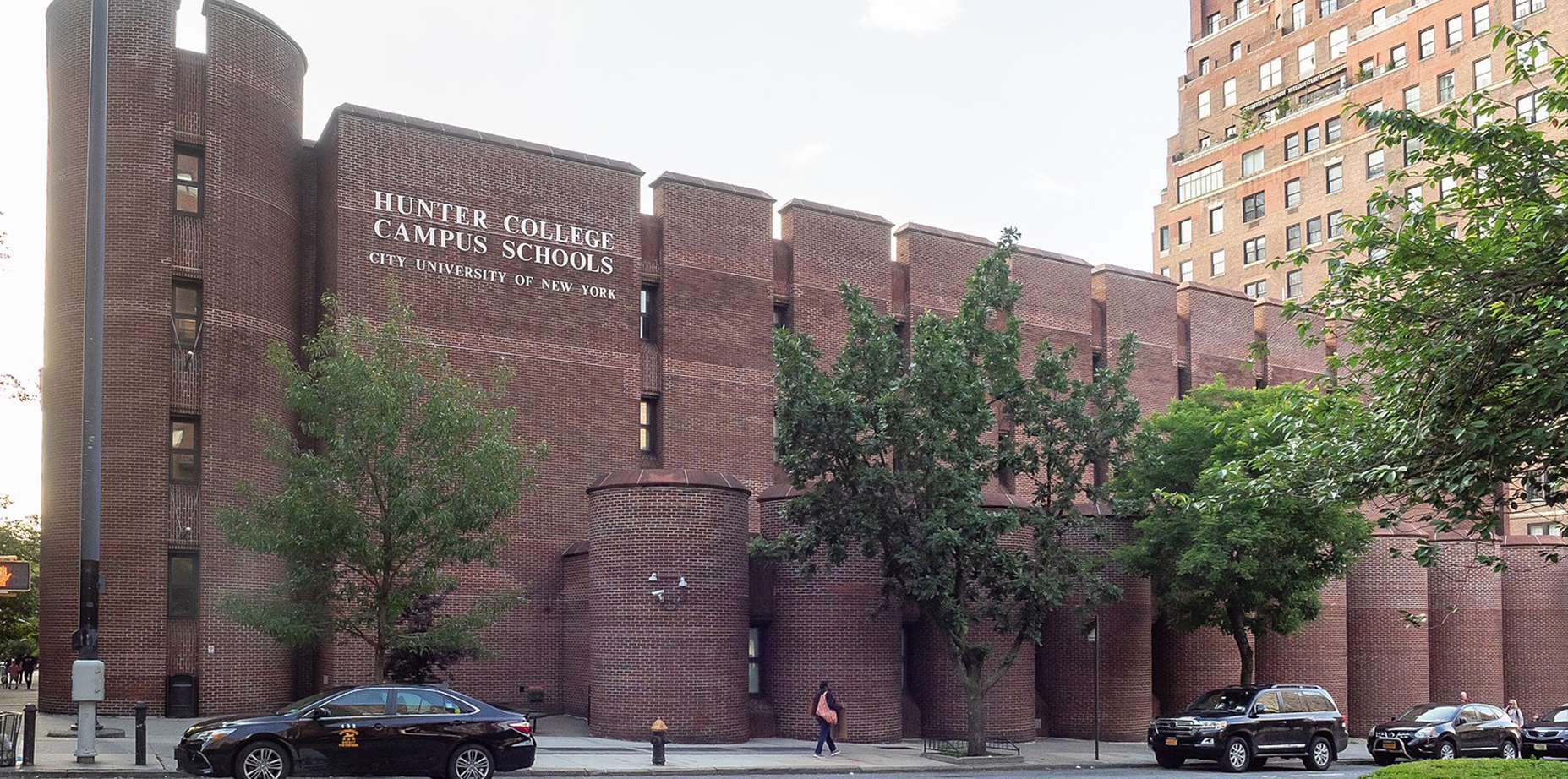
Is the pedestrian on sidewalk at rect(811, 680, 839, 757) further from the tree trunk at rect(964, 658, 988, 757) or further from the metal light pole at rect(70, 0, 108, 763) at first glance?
the metal light pole at rect(70, 0, 108, 763)

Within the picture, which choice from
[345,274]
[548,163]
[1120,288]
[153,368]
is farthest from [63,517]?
[1120,288]

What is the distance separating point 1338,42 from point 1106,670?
51.3 m

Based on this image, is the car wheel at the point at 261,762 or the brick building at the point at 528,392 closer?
the car wheel at the point at 261,762

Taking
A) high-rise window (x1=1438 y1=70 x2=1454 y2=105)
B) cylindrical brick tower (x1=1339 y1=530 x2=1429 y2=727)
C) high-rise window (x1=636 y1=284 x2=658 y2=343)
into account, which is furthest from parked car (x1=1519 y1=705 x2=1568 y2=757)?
high-rise window (x1=1438 y1=70 x2=1454 y2=105)

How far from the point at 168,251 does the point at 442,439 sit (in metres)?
10.4

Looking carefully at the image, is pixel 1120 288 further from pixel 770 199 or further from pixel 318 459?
pixel 318 459

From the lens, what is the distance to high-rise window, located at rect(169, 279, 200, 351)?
32.5 meters

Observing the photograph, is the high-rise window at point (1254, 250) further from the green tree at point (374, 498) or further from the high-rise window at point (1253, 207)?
the green tree at point (374, 498)

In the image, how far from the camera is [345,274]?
1355 inches

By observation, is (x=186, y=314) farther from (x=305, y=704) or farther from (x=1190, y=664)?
(x=1190, y=664)

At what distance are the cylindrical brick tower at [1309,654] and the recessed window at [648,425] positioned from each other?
1848 cm

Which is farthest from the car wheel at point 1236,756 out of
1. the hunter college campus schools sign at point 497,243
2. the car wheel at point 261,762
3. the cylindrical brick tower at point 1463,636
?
the car wheel at point 261,762

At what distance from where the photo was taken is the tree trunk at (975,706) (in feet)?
102

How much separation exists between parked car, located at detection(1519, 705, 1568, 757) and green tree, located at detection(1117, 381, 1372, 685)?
17.7 feet
